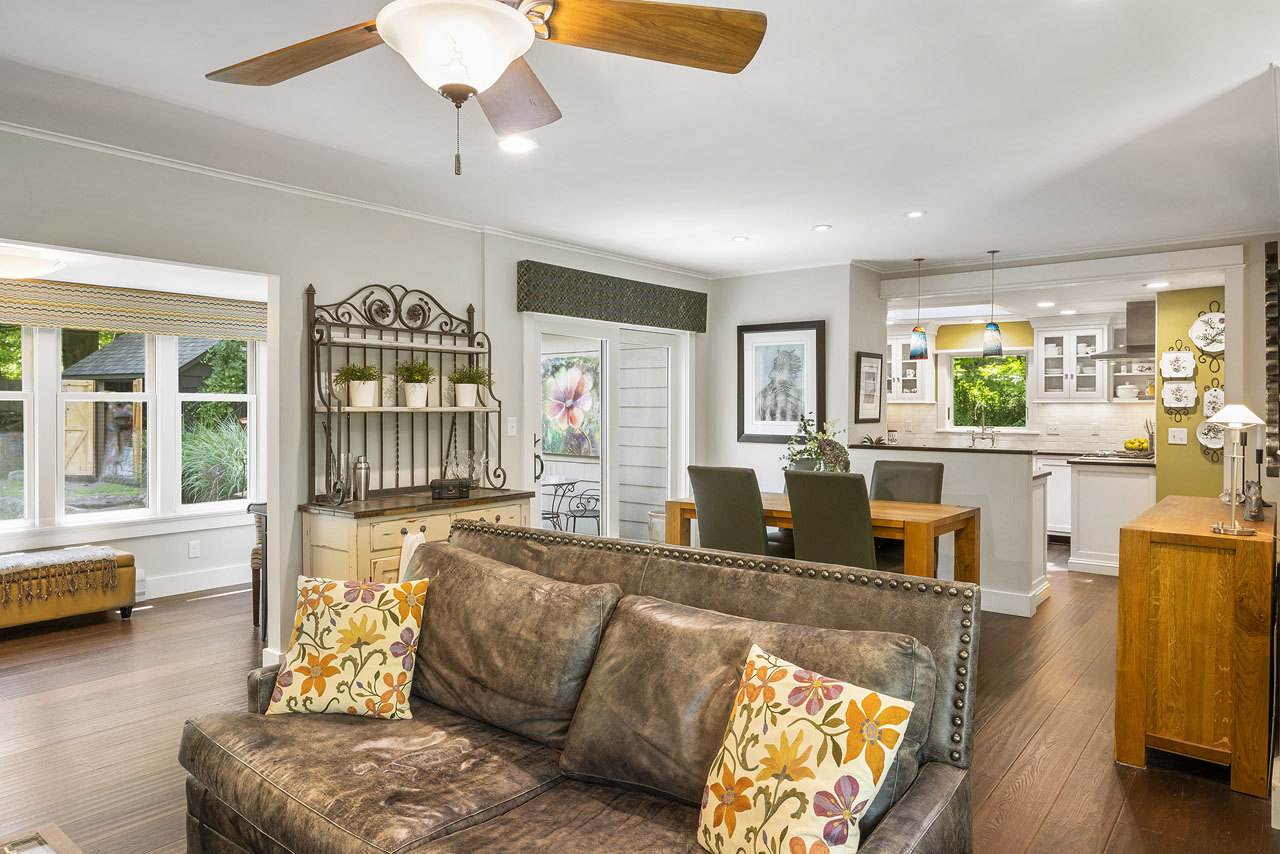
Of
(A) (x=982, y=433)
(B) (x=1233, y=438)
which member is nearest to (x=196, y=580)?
(B) (x=1233, y=438)

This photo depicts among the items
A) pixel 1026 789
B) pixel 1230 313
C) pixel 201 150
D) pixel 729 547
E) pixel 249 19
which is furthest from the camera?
pixel 1230 313

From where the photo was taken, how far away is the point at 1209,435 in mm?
6066

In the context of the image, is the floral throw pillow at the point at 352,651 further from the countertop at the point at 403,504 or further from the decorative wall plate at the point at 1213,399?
the decorative wall plate at the point at 1213,399

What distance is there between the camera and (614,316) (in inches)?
237

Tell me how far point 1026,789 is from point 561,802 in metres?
1.90

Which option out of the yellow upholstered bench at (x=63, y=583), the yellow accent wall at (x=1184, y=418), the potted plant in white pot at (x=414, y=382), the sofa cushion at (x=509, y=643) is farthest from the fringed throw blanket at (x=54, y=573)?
the yellow accent wall at (x=1184, y=418)

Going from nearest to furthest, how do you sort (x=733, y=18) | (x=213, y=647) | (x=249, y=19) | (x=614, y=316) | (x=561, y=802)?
(x=733, y=18) < (x=561, y=802) < (x=249, y=19) < (x=213, y=647) < (x=614, y=316)

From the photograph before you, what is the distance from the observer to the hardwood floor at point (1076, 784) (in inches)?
98.4

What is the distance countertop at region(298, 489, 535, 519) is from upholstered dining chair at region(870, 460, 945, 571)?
2144 millimetres

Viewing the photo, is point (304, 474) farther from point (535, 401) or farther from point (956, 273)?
point (956, 273)

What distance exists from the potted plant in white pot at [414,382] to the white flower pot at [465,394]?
200 mm

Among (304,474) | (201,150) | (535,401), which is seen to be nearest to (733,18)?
(201,150)

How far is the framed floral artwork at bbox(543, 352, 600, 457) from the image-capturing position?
18.8 ft

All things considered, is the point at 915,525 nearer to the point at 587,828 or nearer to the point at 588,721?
the point at 588,721
